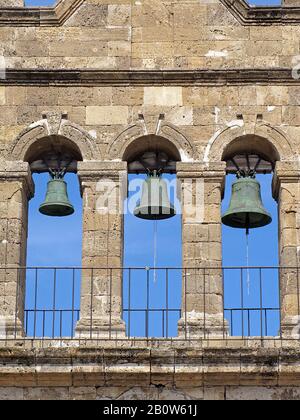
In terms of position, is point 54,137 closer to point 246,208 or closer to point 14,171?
point 14,171

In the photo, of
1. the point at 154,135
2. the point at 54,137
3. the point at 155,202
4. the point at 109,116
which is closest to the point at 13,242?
the point at 54,137

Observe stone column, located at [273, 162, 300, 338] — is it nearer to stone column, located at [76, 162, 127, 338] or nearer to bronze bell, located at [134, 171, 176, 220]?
bronze bell, located at [134, 171, 176, 220]

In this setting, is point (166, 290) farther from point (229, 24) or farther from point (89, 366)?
point (229, 24)

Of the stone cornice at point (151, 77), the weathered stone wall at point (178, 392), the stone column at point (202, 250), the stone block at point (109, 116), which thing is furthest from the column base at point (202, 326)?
the stone cornice at point (151, 77)

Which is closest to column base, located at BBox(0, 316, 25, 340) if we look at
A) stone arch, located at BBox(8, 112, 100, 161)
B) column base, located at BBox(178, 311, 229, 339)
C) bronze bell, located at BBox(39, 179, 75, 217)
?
bronze bell, located at BBox(39, 179, 75, 217)

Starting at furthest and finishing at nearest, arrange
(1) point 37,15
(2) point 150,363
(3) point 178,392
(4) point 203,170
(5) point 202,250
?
(1) point 37,15 → (4) point 203,170 → (5) point 202,250 → (3) point 178,392 → (2) point 150,363

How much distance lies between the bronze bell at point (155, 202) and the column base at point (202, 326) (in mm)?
1712

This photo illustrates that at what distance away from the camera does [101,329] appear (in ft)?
68.3

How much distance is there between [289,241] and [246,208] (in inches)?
30.1

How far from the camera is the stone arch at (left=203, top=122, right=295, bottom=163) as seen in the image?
857 inches

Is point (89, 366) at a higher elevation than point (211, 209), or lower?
lower

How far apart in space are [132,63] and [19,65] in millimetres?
1523
